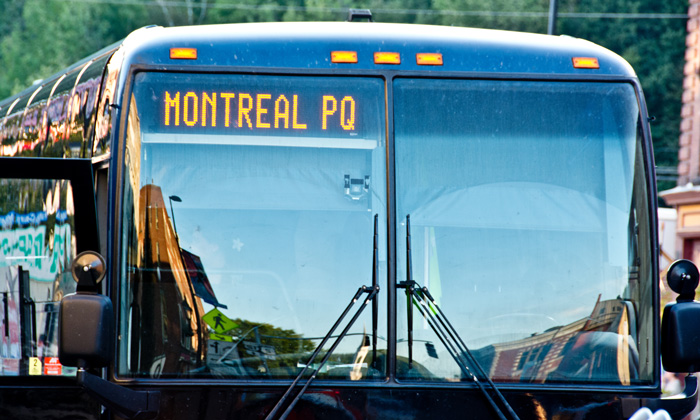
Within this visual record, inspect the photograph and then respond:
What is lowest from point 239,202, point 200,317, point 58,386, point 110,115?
point 58,386

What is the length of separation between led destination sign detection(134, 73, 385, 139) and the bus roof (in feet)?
0.28

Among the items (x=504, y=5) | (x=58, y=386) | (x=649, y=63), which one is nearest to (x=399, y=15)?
(x=504, y=5)

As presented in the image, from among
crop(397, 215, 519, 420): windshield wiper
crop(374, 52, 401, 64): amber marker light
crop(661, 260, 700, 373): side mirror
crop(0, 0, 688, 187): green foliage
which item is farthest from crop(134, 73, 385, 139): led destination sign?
crop(0, 0, 688, 187): green foliage

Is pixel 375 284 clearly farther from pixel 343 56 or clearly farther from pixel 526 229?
pixel 343 56

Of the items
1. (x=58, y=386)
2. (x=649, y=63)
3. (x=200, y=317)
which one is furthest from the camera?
(x=649, y=63)

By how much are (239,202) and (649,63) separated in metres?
42.4

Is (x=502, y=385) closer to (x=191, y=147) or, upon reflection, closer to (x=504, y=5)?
(x=191, y=147)

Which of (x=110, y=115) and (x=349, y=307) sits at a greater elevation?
(x=110, y=115)

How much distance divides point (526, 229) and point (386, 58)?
1.03 m

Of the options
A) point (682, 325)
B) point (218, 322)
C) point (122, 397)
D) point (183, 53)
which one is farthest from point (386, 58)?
point (122, 397)

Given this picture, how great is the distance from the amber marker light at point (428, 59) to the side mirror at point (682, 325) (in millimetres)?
1426

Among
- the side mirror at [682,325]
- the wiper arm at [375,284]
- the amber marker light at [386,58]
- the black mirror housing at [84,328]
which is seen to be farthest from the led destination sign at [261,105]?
the side mirror at [682,325]

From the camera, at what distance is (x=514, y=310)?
4.46 metres

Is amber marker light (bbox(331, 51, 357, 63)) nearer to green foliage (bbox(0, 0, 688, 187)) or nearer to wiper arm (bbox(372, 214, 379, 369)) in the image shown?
wiper arm (bbox(372, 214, 379, 369))
